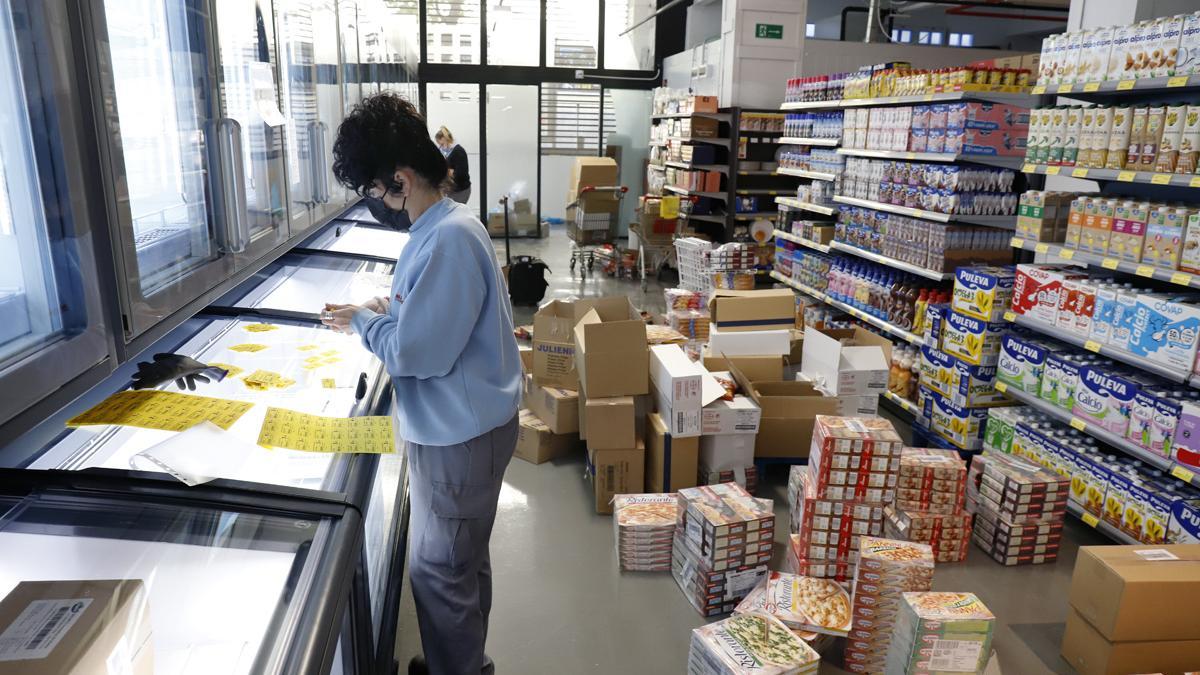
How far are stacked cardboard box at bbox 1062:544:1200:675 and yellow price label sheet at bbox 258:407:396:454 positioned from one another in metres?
2.67

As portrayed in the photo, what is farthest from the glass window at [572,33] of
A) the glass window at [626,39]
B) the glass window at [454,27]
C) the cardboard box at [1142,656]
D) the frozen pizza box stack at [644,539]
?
the cardboard box at [1142,656]

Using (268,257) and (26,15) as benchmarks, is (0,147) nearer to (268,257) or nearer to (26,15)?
(26,15)

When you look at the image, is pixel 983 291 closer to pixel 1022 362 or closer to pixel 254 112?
pixel 1022 362

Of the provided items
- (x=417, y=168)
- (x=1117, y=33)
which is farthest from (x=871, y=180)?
(x=417, y=168)

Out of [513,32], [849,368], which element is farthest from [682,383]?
[513,32]

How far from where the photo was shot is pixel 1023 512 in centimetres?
376

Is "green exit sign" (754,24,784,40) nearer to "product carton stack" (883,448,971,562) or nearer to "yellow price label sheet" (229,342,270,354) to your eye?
"product carton stack" (883,448,971,562)

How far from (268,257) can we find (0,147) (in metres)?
1.48

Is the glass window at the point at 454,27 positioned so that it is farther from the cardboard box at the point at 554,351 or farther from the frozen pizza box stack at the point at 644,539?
the frozen pizza box stack at the point at 644,539

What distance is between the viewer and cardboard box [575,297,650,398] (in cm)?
422

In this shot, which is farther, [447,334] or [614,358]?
[614,358]

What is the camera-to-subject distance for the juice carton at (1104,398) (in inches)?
148

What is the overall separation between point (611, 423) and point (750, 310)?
68.8 inches

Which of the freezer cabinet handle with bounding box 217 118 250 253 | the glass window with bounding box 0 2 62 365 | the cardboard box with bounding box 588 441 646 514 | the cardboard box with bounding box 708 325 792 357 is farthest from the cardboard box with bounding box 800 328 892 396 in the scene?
the glass window with bounding box 0 2 62 365
